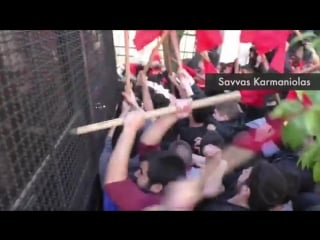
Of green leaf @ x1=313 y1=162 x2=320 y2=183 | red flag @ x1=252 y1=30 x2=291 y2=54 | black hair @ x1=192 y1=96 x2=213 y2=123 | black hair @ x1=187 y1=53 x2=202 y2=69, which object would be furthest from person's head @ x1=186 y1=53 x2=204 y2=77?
green leaf @ x1=313 y1=162 x2=320 y2=183

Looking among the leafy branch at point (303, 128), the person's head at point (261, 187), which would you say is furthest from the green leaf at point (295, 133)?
the person's head at point (261, 187)

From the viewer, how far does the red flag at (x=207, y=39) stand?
162 cm

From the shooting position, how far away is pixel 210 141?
1733mm

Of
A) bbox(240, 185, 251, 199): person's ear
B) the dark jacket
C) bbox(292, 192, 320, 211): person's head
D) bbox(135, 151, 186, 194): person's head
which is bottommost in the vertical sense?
bbox(292, 192, 320, 211): person's head

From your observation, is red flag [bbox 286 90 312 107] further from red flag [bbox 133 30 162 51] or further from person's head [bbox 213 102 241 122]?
red flag [bbox 133 30 162 51]

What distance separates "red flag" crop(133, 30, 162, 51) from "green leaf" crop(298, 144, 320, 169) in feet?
2.44

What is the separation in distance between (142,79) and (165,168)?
36cm

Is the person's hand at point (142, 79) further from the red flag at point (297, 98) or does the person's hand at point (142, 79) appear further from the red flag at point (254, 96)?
the red flag at point (297, 98)

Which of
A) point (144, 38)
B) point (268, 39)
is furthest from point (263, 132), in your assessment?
point (144, 38)

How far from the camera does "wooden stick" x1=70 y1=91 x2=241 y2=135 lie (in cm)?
168

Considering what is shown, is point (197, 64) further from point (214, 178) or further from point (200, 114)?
point (214, 178)

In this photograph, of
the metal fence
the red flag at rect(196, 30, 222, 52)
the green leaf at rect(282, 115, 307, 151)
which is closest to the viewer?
the metal fence
